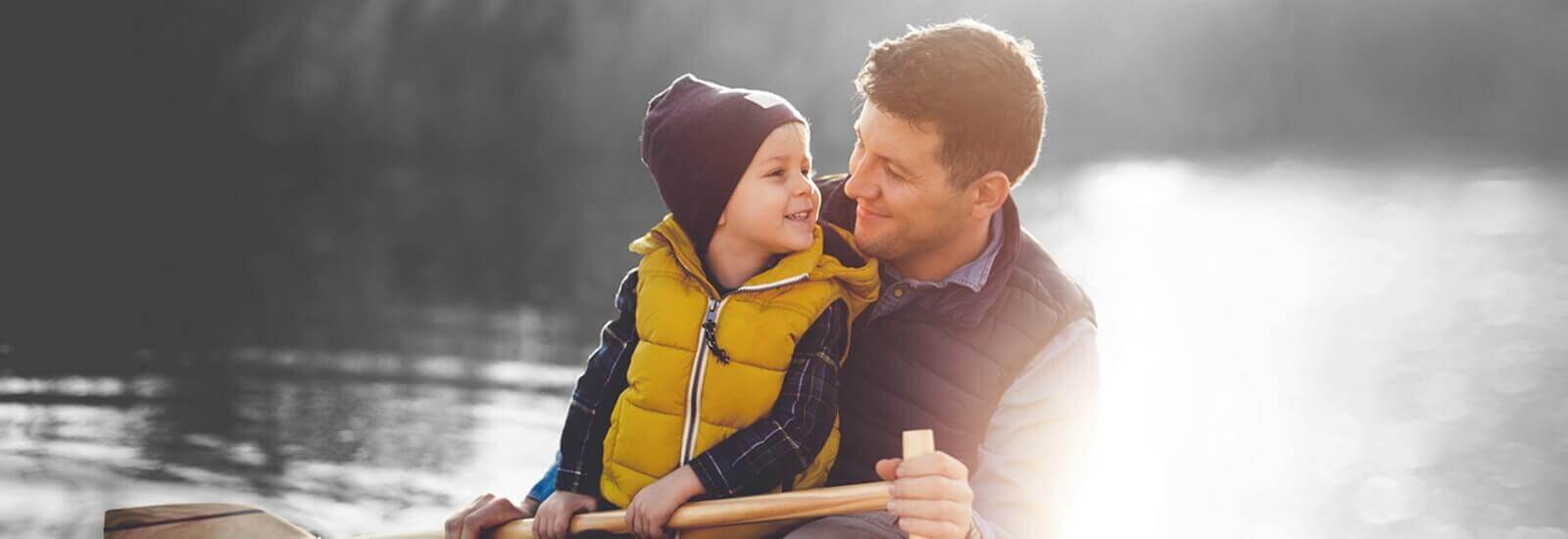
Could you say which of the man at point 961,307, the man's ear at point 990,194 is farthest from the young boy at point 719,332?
the man's ear at point 990,194

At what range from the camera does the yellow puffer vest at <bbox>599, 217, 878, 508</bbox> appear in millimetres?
2973

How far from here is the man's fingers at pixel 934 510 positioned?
8.27ft

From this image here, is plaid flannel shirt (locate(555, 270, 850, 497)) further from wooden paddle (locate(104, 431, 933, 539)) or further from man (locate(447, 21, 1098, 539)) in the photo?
man (locate(447, 21, 1098, 539))

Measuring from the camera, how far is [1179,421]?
61.5 feet

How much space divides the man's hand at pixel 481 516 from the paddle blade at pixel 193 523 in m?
0.58

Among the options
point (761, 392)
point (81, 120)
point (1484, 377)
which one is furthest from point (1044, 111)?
point (81, 120)

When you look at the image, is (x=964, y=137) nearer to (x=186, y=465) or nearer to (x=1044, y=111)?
(x=1044, y=111)

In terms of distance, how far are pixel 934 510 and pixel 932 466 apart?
0.08m

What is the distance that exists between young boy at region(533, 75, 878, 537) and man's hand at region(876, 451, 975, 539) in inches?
19.6

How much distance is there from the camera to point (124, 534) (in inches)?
138

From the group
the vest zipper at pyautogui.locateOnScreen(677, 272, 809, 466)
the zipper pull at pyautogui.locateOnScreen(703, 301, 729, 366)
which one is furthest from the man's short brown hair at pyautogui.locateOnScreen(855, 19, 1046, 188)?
the zipper pull at pyautogui.locateOnScreen(703, 301, 729, 366)

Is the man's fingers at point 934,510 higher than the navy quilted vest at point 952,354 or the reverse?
the reverse

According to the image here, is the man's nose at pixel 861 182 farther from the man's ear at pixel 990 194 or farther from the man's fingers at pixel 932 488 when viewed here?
the man's fingers at pixel 932 488

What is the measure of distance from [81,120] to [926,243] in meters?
53.8
